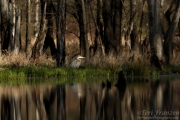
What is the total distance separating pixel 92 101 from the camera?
18375mm

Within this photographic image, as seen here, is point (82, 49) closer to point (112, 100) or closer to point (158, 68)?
point (158, 68)

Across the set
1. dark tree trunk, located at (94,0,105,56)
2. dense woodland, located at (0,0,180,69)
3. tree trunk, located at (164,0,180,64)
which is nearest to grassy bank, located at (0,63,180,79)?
dense woodland, located at (0,0,180,69)

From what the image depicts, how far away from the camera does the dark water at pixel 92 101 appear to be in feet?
50.0

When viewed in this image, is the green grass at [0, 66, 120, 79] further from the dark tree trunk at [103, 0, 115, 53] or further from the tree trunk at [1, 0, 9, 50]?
the tree trunk at [1, 0, 9, 50]

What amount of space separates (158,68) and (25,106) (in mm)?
15254

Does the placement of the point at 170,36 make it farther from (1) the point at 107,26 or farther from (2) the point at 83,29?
(2) the point at 83,29

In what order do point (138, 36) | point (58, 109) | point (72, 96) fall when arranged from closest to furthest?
point (58, 109) < point (72, 96) < point (138, 36)

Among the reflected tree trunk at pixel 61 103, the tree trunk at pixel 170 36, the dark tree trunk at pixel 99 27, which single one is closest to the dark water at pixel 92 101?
the reflected tree trunk at pixel 61 103

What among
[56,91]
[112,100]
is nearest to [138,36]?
[56,91]

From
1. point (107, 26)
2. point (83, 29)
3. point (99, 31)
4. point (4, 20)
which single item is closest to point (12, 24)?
point (4, 20)

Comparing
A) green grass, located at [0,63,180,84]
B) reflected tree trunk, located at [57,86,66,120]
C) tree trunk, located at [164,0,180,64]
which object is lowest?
reflected tree trunk, located at [57,86,66,120]

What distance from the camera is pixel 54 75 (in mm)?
29844

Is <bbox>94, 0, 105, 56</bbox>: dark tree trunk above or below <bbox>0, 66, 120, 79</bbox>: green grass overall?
above

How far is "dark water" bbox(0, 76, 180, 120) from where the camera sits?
15250 millimetres
